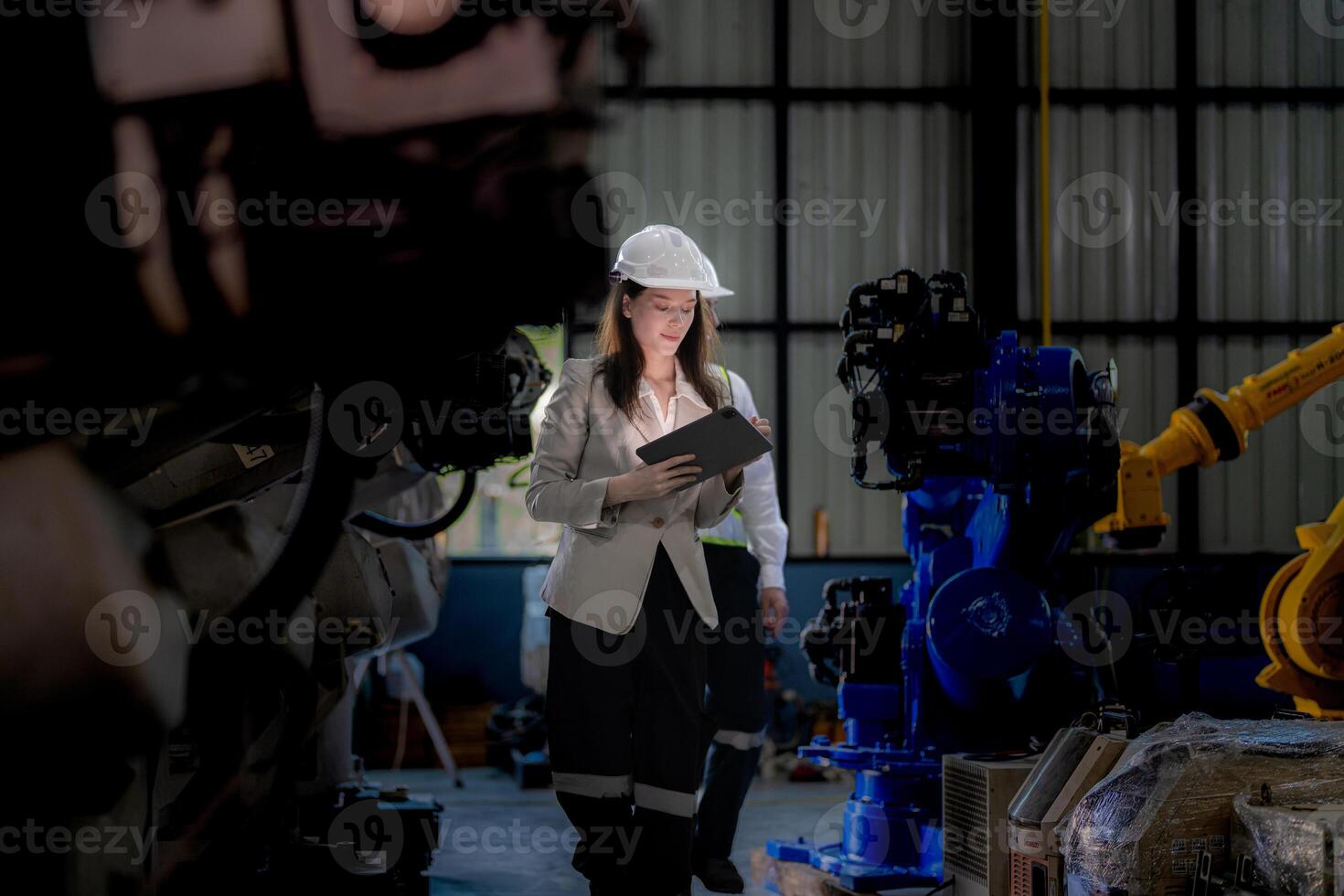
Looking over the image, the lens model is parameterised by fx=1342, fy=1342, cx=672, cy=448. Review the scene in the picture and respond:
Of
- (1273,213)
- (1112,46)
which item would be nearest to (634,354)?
(1112,46)

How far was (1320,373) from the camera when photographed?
17.5 feet

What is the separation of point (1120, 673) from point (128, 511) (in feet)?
11.6

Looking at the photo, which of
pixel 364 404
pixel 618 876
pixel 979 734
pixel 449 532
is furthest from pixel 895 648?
pixel 449 532

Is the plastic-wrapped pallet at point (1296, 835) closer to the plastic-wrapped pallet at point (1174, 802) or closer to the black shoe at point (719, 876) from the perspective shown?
the plastic-wrapped pallet at point (1174, 802)

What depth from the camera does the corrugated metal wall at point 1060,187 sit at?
10305 millimetres

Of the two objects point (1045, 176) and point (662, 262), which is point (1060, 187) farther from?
point (662, 262)

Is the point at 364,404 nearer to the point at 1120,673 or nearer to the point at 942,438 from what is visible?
the point at 942,438

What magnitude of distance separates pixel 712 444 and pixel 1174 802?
3.69 ft

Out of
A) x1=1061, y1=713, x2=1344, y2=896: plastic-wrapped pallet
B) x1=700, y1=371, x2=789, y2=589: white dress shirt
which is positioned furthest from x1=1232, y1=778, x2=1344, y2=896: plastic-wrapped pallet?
x1=700, y1=371, x2=789, y2=589: white dress shirt

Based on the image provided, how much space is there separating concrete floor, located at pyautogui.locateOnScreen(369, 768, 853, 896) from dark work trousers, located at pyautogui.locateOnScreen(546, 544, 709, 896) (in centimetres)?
167

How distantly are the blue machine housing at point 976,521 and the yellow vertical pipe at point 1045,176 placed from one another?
589 centimetres

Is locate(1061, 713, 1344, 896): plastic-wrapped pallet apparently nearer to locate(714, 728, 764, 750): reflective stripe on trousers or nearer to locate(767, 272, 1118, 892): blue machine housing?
locate(767, 272, 1118, 892): blue machine housing

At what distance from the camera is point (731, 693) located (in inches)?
171

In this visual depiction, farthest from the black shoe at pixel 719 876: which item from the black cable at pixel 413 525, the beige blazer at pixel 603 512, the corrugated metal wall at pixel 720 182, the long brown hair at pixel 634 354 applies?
the corrugated metal wall at pixel 720 182
